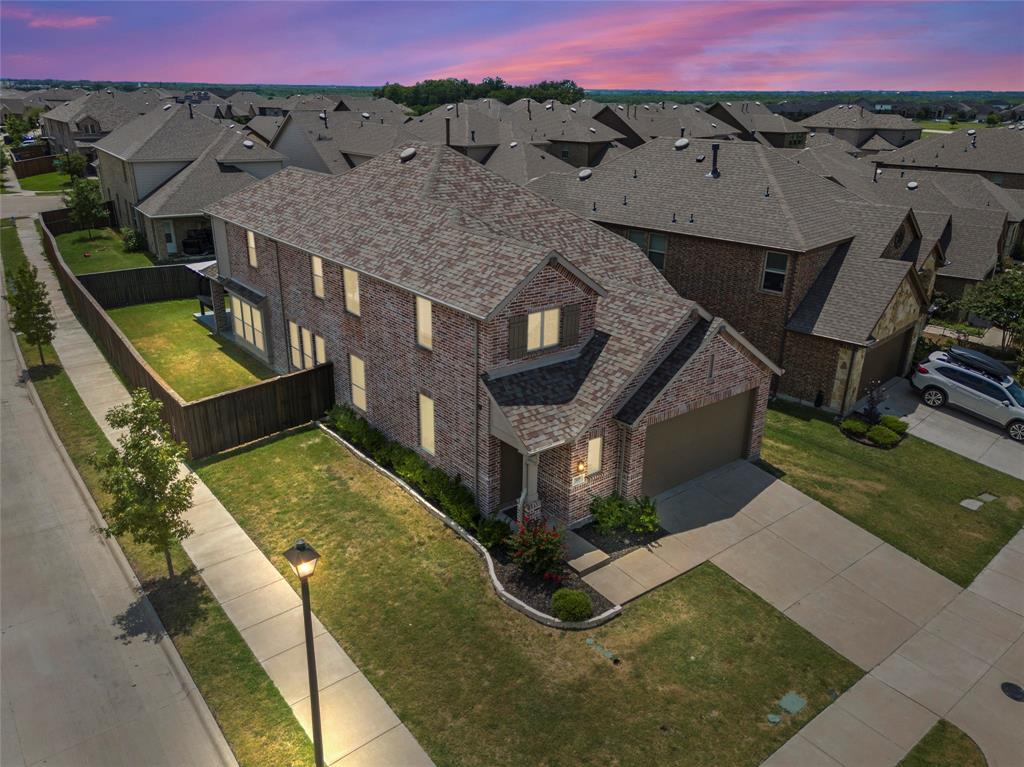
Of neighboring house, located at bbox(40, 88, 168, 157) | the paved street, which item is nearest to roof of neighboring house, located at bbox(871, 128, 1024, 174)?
the paved street

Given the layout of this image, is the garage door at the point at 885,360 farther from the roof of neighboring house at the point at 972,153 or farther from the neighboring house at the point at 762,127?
the neighboring house at the point at 762,127

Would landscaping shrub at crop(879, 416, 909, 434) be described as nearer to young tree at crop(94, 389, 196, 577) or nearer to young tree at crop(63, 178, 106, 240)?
young tree at crop(94, 389, 196, 577)

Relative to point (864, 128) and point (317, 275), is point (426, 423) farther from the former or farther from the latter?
point (864, 128)

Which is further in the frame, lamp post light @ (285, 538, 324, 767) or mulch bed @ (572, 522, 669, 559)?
mulch bed @ (572, 522, 669, 559)

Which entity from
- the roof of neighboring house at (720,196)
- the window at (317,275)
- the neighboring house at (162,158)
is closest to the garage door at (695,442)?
the roof of neighboring house at (720,196)

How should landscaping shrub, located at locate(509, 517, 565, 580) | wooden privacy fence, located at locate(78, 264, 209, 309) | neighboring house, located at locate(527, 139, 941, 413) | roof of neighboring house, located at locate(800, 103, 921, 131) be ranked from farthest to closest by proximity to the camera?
roof of neighboring house, located at locate(800, 103, 921, 131) → wooden privacy fence, located at locate(78, 264, 209, 309) → neighboring house, located at locate(527, 139, 941, 413) → landscaping shrub, located at locate(509, 517, 565, 580)

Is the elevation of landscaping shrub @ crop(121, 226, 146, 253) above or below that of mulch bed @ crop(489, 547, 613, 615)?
above

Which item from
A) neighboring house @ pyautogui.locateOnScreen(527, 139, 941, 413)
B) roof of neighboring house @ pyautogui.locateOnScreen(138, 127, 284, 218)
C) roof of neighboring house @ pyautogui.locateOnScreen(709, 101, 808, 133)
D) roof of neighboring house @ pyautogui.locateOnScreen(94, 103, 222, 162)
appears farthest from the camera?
roof of neighboring house @ pyautogui.locateOnScreen(709, 101, 808, 133)
